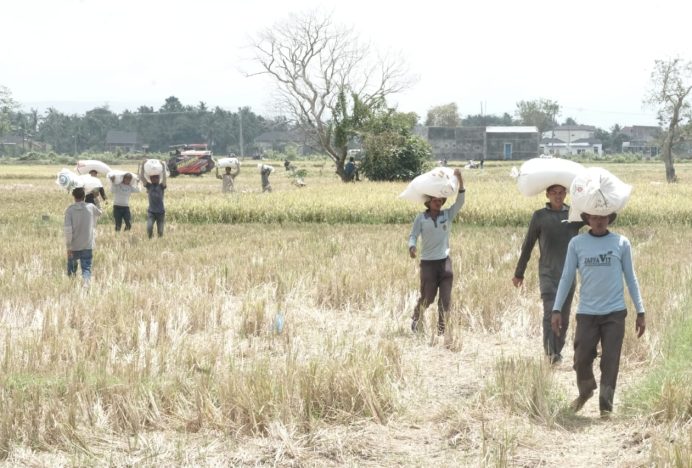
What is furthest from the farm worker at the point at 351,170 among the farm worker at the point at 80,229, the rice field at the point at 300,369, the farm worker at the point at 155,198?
the farm worker at the point at 80,229

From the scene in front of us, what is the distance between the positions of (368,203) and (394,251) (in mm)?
7370

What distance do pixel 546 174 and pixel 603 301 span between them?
1.45 meters

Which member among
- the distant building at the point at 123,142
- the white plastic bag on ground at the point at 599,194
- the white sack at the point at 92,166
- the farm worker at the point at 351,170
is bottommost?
the farm worker at the point at 351,170

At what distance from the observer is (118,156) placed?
281ft

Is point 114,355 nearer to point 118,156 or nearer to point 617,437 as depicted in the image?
point 617,437

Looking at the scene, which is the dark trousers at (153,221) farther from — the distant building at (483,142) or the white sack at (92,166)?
the distant building at (483,142)

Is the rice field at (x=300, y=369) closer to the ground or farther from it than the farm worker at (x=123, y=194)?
closer to the ground

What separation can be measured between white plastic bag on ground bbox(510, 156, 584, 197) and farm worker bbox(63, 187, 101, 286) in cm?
519

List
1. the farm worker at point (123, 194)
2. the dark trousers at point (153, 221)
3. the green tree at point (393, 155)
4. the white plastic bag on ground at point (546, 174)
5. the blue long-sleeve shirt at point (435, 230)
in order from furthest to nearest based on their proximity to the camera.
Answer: the green tree at point (393, 155) < the farm worker at point (123, 194) < the dark trousers at point (153, 221) < the blue long-sleeve shirt at point (435, 230) < the white plastic bag on ground at point (546, 174)

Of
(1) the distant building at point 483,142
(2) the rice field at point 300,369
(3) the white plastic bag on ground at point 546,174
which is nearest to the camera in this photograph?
(2) the rice field at point 300,369

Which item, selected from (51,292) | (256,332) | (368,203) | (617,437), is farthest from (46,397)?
(368,203)

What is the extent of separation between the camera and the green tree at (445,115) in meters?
115

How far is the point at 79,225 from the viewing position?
9586 mm

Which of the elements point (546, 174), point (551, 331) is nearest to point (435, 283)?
point (551, 331)
